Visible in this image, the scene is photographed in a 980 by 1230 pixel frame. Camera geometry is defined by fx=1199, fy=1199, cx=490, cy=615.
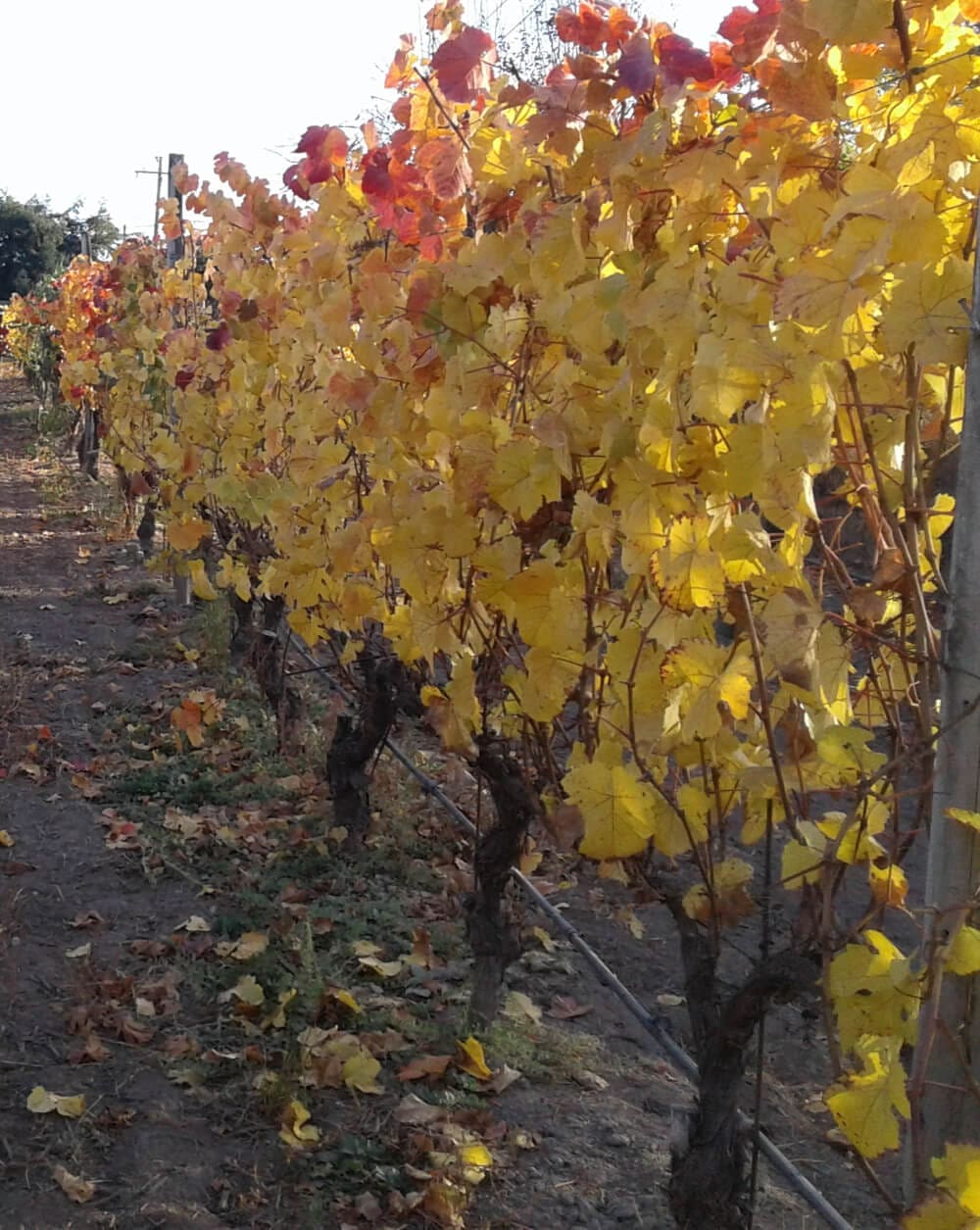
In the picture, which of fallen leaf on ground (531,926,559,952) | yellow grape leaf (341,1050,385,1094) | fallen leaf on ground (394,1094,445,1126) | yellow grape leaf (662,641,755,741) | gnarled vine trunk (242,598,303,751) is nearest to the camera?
yellow grape leaf (662,641,755,741)

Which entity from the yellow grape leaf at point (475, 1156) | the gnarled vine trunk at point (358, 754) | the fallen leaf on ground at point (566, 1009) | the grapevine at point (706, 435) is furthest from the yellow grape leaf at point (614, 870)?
the gnarled vine trunk at point (358, 754)

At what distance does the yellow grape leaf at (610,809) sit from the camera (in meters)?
1.52

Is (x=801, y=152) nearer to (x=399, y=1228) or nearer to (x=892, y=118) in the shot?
(x=892, y=118)

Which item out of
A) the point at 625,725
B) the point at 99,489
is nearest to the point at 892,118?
the point at 625,725

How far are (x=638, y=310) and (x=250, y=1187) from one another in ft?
6.46

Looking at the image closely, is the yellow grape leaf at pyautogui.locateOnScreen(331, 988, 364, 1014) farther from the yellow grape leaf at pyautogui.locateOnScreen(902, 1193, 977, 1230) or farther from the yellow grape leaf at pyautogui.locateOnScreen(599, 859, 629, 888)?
the yellow grape leaf at pyautogui.locateOnScreen(902, 1193, 977, 1230)

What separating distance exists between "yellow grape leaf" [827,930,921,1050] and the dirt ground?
33.7 inches

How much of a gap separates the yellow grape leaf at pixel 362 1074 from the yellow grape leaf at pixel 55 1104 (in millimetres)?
581

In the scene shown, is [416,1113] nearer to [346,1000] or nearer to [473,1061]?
[473,1061]

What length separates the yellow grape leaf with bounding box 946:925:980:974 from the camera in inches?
45.2

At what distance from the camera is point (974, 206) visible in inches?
52.3

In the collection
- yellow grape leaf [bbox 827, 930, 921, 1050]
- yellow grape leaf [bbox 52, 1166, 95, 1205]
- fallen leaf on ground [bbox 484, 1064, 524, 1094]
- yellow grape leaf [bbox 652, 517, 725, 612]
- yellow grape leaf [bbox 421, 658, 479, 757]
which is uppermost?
yellow grape leaf [bbox 652, 517, 725, 612]

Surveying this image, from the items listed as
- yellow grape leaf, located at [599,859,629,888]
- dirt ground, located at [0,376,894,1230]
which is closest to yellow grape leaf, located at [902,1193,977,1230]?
yellow grape leaf, located at [599,859,629,888]

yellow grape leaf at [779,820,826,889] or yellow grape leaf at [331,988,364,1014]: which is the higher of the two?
yellow grape leaf at [779,820,826,889]
